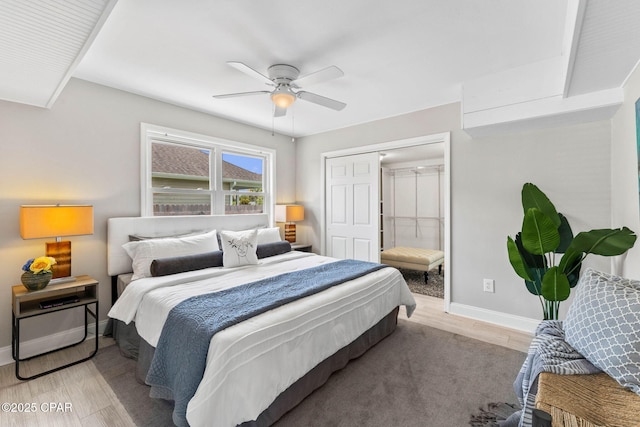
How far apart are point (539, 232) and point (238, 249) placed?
2708 millimetres

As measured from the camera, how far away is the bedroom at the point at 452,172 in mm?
2393

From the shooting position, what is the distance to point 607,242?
1.95 meters

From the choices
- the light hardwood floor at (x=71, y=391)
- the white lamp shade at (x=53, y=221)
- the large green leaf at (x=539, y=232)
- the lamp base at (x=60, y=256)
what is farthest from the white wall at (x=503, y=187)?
the lamp base at (x=60, y=256)

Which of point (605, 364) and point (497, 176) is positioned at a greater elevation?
point (497, 176)

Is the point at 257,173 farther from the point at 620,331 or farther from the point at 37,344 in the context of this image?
the point at 620,331

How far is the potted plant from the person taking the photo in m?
1.97

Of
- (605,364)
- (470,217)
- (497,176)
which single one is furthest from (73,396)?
(497,176)

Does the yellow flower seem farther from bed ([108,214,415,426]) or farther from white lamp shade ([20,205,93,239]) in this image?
bed ([108,214,415,426])

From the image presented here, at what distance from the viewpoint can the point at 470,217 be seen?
3.32 metres

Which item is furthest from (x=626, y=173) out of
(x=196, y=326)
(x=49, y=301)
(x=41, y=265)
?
(x=49, y=301)

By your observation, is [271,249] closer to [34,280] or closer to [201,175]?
[201,175]

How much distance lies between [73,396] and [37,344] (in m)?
0.98

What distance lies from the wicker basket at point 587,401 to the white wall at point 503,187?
1.93 m

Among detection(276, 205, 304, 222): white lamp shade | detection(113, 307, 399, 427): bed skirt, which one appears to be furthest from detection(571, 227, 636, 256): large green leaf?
detection(276, 205, 304, 222): white lamp shade
